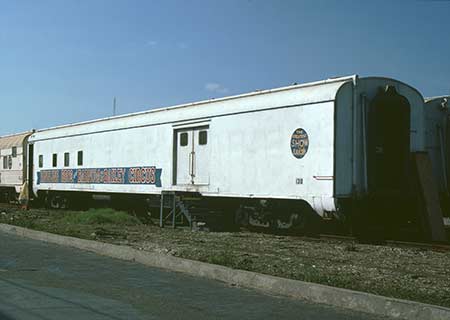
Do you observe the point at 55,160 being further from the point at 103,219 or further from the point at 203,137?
the point at 203,137

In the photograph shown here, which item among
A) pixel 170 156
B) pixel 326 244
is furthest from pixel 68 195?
pixel 326 244

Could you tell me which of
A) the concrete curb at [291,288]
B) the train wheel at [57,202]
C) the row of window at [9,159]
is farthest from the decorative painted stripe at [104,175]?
the concrete curb at [291,288]

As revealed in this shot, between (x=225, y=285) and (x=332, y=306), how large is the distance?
1.79 meters

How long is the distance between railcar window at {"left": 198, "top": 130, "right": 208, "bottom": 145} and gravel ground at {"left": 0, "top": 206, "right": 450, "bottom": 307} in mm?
2661

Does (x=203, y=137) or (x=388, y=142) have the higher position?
(x=203, y=137)

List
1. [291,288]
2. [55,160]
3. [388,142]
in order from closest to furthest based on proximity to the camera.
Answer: [291,288] < [388,142] < [55,160]

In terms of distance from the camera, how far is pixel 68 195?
78.3 ft

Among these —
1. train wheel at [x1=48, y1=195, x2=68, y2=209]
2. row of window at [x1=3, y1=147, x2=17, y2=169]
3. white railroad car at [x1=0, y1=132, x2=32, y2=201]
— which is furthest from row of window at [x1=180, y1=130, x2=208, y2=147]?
row of window at [x1=3, y1=147, x2=17, y2=169]

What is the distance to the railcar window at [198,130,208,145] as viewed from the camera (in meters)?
16.1

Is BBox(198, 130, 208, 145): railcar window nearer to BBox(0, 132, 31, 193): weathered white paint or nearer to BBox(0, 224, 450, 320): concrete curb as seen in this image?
BBox(0, 224, 450, 320): concrete curb

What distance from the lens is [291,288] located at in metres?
7.31

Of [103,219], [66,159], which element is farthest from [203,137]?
[66,159]

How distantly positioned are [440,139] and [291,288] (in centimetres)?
915

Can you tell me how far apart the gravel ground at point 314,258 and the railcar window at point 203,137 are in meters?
2.66
